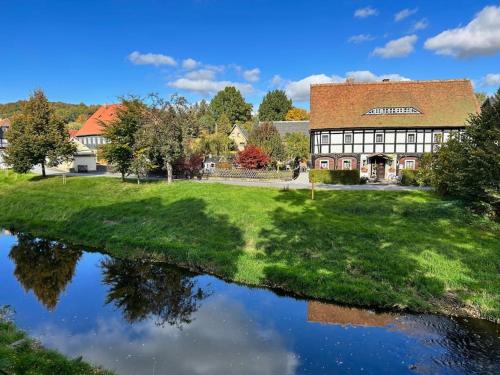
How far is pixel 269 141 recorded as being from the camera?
146 feet

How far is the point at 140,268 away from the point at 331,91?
30.5 metres

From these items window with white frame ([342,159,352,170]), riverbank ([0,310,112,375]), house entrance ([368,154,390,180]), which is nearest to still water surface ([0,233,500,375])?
riverbank ([0,310,112,375])

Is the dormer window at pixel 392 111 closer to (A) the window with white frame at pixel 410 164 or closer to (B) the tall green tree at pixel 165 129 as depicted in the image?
(A) the window with white frame at pixel 410 164

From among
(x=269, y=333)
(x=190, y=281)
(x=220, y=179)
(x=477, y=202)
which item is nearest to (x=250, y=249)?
(x=190, y=281)

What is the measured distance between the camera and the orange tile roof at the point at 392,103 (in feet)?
124

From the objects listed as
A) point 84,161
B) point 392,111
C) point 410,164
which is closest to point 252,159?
point 392,111

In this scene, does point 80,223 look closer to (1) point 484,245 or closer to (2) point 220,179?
(2) point 220,179

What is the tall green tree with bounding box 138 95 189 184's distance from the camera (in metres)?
29.9

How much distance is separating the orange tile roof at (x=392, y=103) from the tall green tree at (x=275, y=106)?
2082 inches

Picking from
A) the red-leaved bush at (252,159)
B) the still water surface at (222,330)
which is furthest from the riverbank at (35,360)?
the red-leaved bush at (252,159)

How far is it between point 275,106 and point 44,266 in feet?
267

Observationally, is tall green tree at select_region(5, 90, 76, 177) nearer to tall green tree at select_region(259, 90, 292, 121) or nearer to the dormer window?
the dormer window

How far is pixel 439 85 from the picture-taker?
132ft

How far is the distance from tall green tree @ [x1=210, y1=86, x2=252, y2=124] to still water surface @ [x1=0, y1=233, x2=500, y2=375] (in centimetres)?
8309
